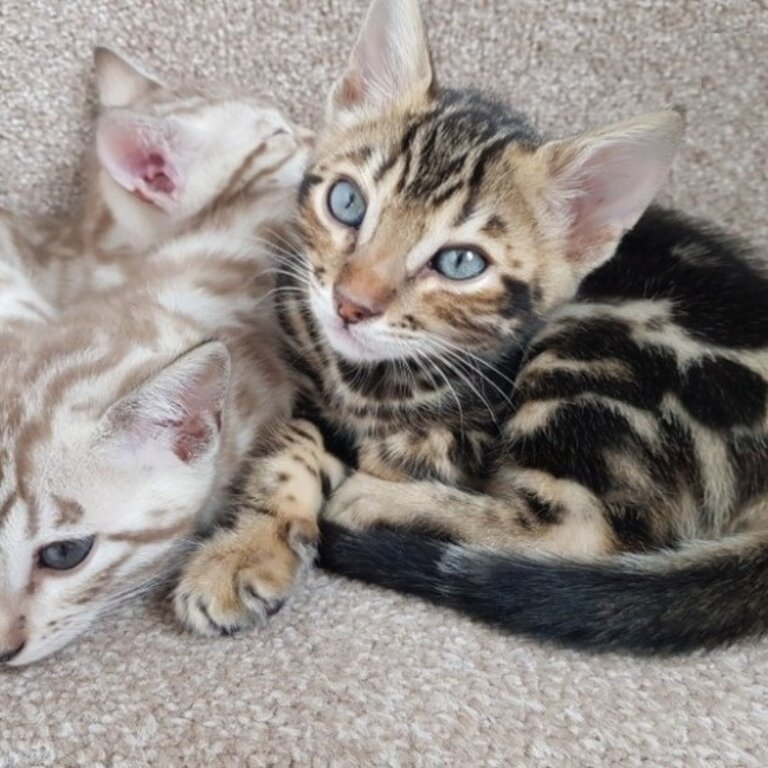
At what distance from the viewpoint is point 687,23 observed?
1613 millimetres

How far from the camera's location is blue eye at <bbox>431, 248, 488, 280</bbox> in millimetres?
1145

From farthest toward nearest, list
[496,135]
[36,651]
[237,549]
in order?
[496,135] < [237,549] < [36,651]

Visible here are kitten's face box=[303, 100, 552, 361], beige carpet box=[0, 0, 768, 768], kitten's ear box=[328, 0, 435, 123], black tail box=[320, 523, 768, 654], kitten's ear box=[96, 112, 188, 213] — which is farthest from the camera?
kitten's ear box=[96, 112, 188, 213]

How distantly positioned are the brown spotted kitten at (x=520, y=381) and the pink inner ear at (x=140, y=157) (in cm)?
35

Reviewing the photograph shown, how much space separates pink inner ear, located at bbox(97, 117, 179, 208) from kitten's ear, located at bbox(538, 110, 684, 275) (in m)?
0.65

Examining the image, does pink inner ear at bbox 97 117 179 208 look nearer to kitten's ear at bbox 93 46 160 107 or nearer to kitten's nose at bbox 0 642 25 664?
kitten's ear at bbox 93 46 160 107

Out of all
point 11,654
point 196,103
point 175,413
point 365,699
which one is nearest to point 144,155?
point 196,103

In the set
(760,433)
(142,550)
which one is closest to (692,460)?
(760,433)

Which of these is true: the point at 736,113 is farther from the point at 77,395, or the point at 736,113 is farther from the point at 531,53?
the point at 77,395

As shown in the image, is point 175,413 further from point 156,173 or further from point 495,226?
point 156,173

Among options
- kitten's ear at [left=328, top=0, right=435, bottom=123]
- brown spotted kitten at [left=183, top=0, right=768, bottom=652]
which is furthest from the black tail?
kitten's ear at [left=328, top=0, right=435, bottom=123]

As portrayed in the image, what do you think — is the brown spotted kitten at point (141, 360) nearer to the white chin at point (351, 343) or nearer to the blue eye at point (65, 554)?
the blue eye at point (65, 554)

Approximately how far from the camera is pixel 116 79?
1578mm

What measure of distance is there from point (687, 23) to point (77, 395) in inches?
46.1
